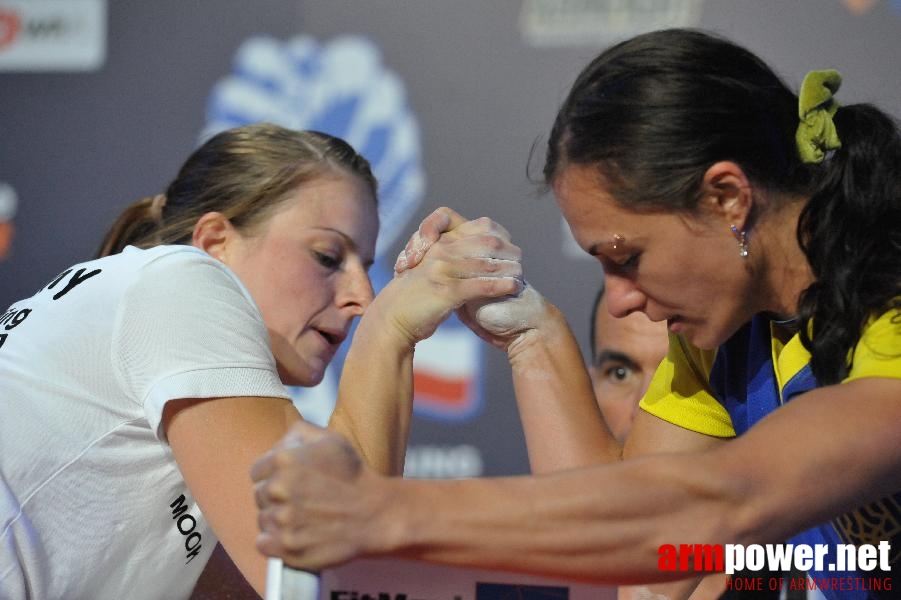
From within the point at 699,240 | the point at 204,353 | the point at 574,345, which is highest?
the point at 699,240

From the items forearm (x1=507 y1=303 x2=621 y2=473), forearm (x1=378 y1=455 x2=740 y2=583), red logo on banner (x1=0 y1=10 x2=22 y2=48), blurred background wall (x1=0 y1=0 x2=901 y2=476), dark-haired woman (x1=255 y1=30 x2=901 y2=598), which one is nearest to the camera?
forearm (x1=378 y1=455 x2=740 y2=583)

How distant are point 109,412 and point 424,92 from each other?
1.43 m

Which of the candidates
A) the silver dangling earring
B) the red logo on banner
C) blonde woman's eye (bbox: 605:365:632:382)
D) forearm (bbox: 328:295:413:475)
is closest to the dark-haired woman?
the silver dangling earring

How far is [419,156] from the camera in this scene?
249 centimetres

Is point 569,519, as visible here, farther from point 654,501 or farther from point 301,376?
point 301,376

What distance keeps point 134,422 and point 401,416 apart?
0.32m

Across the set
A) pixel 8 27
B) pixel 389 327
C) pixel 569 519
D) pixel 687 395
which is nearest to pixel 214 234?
pixel 389 327

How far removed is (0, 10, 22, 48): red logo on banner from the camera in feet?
A: 8.82

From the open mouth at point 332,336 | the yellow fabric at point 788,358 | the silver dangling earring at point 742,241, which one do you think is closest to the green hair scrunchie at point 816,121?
the silver dangling earring at point 742,241

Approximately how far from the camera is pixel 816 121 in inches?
49.0

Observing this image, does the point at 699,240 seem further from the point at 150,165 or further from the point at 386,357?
the point at 150,165

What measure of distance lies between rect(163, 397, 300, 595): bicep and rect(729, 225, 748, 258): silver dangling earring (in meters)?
0.53

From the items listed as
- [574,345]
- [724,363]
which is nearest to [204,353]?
[574,345]

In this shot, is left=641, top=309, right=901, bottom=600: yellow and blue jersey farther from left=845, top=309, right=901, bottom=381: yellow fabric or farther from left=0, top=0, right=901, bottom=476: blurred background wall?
left=0, top=0, right=901, bottom=476: blurred background wall
